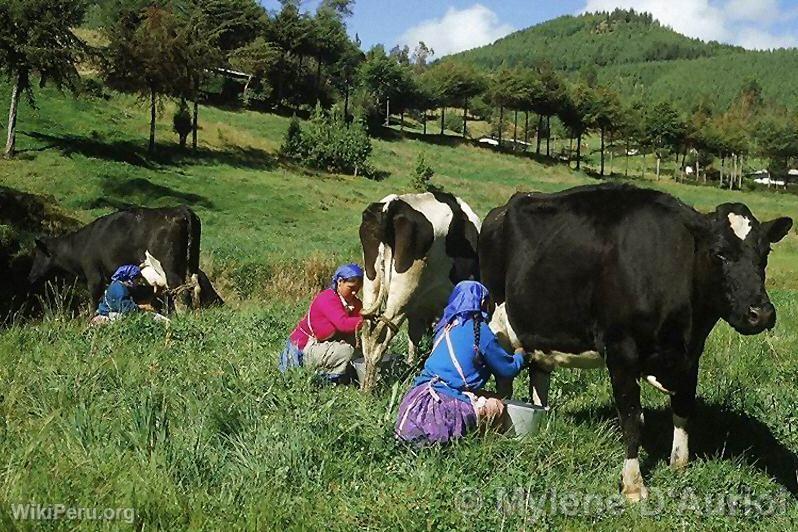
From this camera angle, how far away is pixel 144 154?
34906mm

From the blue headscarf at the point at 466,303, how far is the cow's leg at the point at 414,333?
284 centimetres

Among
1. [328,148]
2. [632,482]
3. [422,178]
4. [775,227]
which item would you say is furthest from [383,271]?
[328,148]

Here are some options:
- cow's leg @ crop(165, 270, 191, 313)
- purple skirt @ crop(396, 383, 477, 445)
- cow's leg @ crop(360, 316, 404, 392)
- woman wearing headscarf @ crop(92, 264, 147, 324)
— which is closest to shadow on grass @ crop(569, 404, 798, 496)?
purple skirt @ crop(396, 383, 477, 445)

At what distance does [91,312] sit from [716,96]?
182237mm

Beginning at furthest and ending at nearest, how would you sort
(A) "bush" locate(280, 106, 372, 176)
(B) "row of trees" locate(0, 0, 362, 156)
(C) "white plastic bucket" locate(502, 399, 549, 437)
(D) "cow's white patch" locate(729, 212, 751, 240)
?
(A) "bush" locate(280, 106, 372, 176)
(B) "row of trees" locate(0, 0, 362, 156)
(C) "white plastic bucket" locate(502, 399, 549, 437)
(D) "cow's white patch" locate(729, 212, 751, 240)

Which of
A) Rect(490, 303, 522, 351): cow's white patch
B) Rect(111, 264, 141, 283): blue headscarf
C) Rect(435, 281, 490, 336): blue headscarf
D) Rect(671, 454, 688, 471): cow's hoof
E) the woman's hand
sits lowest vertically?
Rect(671, 454, 688, 471): cow's hoof

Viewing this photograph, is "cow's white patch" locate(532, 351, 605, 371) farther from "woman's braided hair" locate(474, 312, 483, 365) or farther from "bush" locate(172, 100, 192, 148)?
"bush" locate(172, 100, 192, 148)

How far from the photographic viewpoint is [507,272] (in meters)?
6.61

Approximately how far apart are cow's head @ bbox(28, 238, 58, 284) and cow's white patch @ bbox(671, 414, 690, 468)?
36.8ft

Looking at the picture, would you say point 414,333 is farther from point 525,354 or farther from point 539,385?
point 525,354

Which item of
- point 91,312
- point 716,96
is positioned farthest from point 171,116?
point 716,96

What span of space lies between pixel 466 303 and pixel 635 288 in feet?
3.80

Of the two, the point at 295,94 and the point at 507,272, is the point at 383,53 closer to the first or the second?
the point at 295,94

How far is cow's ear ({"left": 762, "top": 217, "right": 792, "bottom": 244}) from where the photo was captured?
4.85 meters
